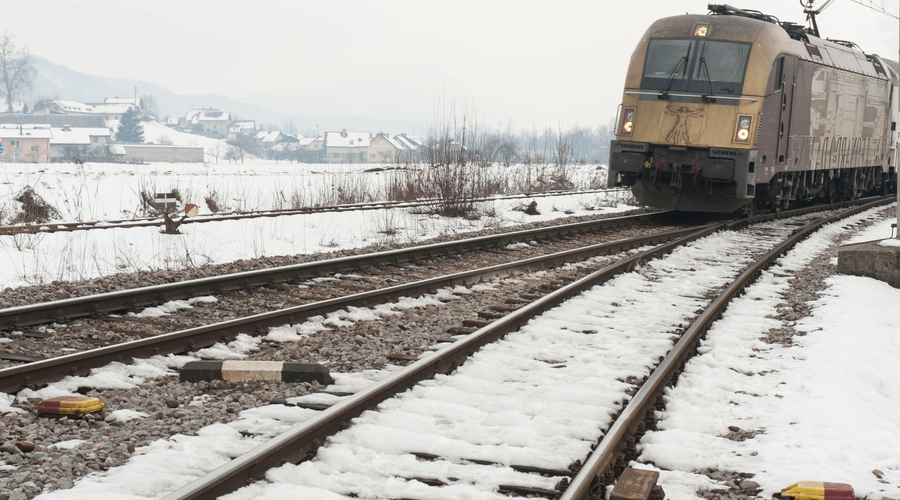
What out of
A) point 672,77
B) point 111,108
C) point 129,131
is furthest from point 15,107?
point 672,77

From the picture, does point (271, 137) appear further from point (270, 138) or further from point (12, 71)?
point (12, 71)

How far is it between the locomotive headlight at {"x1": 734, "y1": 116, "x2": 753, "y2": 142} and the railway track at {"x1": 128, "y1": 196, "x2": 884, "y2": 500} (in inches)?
288

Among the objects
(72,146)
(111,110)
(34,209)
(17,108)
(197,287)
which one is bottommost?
(197,287)

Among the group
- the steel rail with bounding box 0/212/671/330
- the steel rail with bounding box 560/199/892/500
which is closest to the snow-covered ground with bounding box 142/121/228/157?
the steel rail with bounding box 0/212/671/330

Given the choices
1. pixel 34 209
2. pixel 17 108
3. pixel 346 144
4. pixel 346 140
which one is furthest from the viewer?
pixel 17 108

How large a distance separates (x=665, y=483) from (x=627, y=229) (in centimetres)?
1172

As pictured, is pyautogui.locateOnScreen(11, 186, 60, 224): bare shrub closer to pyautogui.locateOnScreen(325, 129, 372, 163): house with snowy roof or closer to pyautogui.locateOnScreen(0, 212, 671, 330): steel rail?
pyautogui.locateOnScreen(0, 212, 671, 330): steel rail

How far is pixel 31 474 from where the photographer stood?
3.45m

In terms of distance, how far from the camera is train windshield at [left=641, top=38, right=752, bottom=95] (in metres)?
13.9

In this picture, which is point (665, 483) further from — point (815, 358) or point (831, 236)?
point (831, 236)

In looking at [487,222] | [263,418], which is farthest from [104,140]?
[263,418]

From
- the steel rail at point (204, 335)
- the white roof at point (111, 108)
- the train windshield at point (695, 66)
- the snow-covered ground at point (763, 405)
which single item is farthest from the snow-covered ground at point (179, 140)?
the snow-covered ground at point (763, 405)

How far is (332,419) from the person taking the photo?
3.99 meters

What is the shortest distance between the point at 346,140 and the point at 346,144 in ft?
5.90
